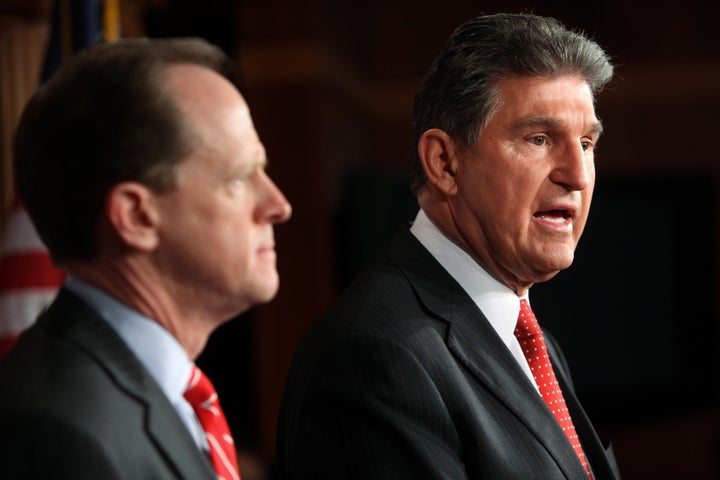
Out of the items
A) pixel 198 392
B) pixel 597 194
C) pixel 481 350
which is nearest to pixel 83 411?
pixel 198 392

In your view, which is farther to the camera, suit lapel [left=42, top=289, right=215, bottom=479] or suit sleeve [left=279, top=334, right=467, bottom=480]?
suit sleeve [left=279, top=334, right=467, bottom=480]

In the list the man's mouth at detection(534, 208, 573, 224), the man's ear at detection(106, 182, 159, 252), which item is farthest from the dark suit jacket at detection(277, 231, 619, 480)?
the man's ear at detection(106, 182, 159, 252)

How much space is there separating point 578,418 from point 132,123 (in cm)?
97

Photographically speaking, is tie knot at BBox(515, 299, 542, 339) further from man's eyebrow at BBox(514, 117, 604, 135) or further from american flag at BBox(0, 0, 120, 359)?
american flag at BBox(0, 0, 120, 359)

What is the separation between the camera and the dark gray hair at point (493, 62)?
5.53ft

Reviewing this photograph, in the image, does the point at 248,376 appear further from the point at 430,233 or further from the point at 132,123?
the point at 132,123

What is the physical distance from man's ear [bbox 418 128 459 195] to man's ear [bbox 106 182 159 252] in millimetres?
694

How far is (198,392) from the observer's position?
1.30 meters

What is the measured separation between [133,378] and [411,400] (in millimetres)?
487

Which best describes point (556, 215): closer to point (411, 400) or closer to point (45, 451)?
point (411, 400)

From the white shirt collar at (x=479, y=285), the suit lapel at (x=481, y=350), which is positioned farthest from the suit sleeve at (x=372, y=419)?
the white shirt collar at (x=479, y=285)

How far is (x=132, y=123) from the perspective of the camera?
115 cm

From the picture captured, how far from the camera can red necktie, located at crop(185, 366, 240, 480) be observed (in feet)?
4.12

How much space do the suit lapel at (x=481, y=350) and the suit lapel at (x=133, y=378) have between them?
563 mm
